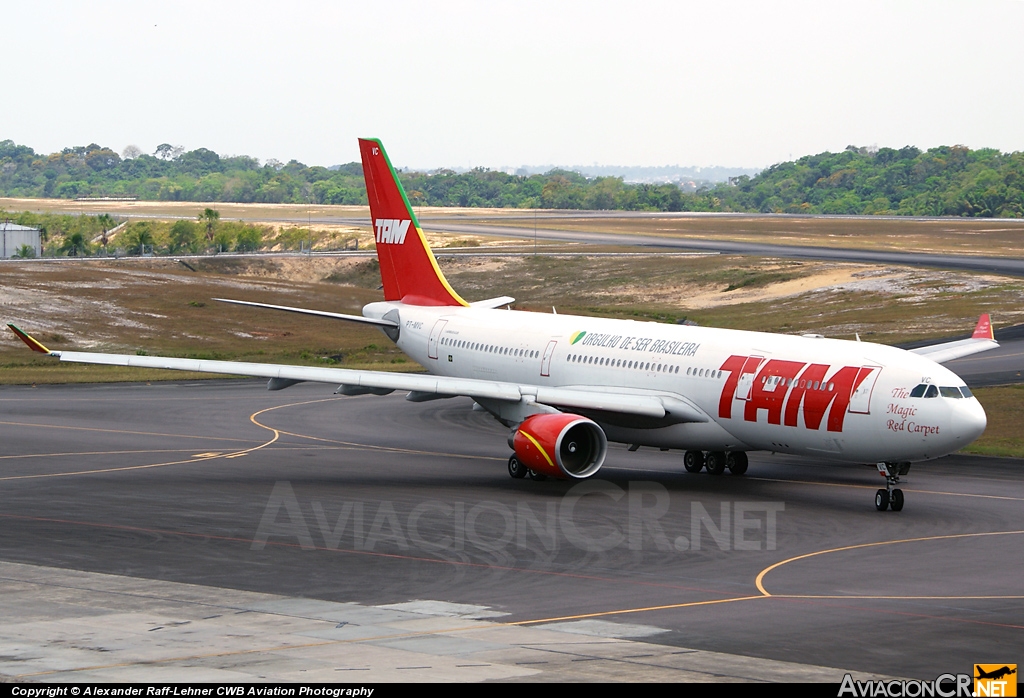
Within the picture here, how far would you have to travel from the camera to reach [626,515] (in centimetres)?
3525

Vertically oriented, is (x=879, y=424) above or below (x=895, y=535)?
above

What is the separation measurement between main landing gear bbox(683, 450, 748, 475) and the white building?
107107 millimetres

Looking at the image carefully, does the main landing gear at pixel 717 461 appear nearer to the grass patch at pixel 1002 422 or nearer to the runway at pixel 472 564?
the runway at pixel 472 564

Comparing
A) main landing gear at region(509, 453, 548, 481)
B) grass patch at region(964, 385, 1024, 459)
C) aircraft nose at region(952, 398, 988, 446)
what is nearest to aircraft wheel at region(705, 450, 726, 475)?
main landing gear at region(509, 453, 548, 481)

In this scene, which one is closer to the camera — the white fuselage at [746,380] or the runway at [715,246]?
the white fuselage at [746,380]

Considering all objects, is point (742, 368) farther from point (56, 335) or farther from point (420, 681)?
point (56, 335)

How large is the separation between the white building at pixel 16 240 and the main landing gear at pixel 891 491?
4520 inches

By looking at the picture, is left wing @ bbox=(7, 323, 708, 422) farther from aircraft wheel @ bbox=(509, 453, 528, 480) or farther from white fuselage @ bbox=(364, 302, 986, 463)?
aircraft wheel @ bbox=(509, 453, 528, 480)

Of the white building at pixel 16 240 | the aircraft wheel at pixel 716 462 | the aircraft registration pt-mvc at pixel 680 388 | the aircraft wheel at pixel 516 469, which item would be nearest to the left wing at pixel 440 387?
the aircraft registration pt-mvc at pixel 680 388

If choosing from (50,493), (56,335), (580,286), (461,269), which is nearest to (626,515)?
(50,493)

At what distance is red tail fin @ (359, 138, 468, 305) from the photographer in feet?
171

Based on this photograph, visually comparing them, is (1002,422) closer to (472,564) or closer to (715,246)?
(472,564)

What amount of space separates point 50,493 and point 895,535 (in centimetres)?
2360

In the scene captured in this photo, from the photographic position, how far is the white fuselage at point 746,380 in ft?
116
